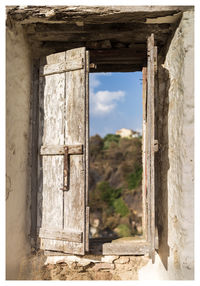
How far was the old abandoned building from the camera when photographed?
1.61 meters

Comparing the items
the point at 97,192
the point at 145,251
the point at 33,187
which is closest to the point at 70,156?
the point at 33,187

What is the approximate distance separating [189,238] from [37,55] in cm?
230

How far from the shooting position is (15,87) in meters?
1.77

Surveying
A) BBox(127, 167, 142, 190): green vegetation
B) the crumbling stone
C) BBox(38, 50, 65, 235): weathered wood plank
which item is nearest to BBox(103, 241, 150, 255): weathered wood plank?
the crumbling stone

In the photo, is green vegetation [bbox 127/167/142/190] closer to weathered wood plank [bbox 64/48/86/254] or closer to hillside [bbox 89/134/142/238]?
hillside [bbox 89/134/142/238]

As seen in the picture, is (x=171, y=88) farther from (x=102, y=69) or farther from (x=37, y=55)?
(x=37, y=55)

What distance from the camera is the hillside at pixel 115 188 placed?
224 inches

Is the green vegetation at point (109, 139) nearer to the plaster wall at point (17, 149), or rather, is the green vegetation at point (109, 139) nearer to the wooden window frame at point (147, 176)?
the wooden window frame at point (147, 176)

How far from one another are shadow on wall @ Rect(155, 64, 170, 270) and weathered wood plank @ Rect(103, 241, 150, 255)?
210 mm

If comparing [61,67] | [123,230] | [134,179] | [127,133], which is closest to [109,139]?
[127,133]

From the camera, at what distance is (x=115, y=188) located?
651 centimetres

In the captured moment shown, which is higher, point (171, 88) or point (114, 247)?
point (171, 88)

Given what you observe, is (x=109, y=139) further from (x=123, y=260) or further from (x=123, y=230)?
(x=123, y=260)

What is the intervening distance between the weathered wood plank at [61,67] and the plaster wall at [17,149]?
18 cm
